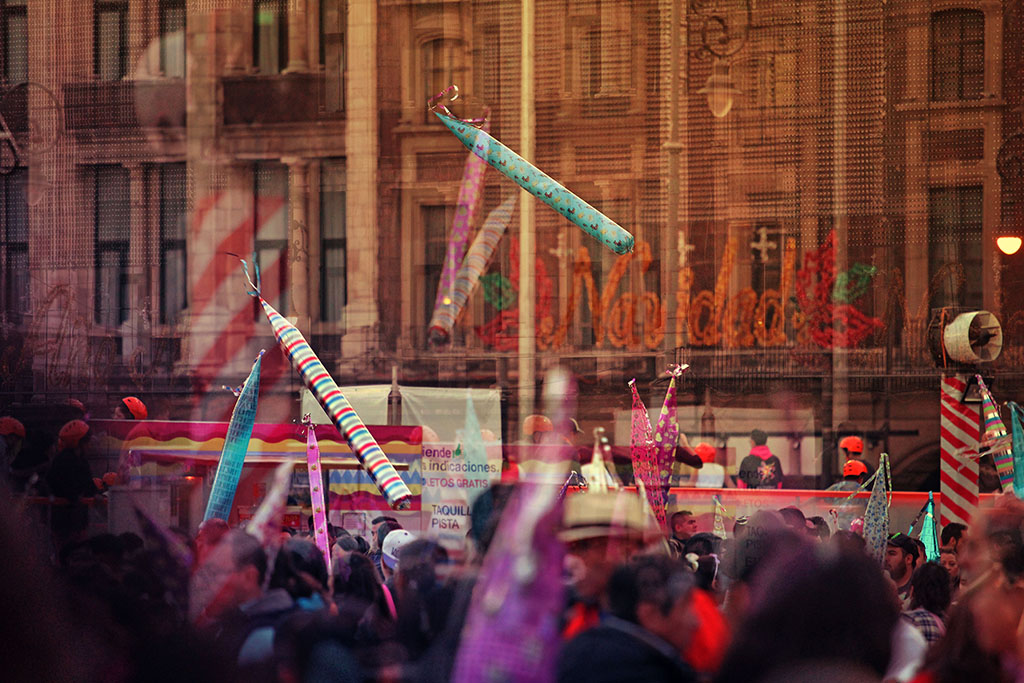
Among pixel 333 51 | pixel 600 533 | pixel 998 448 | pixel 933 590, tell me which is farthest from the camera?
pixel 333 51

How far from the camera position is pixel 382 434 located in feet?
30.2

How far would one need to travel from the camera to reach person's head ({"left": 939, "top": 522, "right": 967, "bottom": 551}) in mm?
6785

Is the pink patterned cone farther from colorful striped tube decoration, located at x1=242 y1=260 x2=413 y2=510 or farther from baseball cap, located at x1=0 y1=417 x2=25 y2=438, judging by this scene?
baseball cap, located at x1=0 y1=417 x2=25 y2=438

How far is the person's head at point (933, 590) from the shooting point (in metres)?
4.34

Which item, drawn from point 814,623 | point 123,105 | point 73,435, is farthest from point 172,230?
point 814,623

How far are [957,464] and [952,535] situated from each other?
0.68m

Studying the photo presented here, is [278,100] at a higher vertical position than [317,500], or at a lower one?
higher

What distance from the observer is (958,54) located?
14.0 metres

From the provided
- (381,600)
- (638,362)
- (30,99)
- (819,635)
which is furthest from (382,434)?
(30,99)

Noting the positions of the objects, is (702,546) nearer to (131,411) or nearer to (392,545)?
(392,545)

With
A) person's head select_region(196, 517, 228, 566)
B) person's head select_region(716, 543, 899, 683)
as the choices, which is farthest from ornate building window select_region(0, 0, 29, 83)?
person's head select_region(716, 543, 899, 683)

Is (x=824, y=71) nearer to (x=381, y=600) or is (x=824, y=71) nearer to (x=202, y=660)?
(x=381, y=600)

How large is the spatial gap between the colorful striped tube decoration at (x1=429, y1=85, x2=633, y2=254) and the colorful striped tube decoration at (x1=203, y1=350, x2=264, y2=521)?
1.67 m

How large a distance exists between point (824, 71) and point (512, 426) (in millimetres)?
5289
